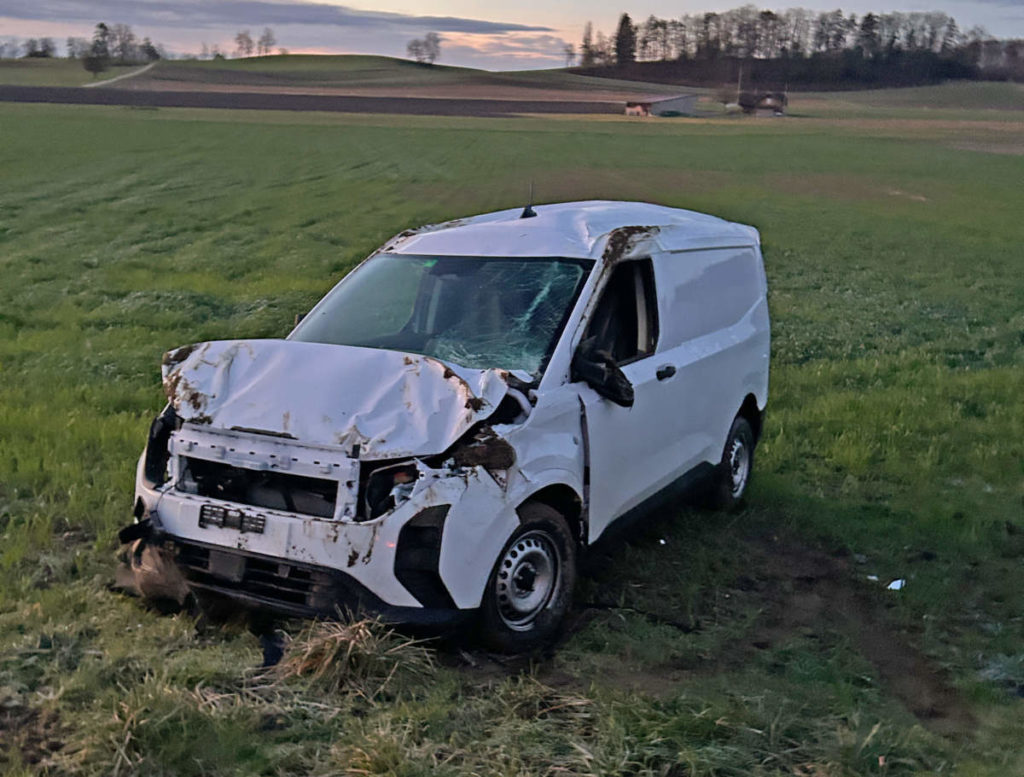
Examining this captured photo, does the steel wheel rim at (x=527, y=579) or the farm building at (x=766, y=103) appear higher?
the farm building at (x=766, y=103)

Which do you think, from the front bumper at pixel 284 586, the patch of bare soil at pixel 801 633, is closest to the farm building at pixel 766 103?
the patch of bare soil at pixel 801 633

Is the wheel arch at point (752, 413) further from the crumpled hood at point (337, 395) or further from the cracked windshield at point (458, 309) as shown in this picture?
the crumpled hood at point (337, 395)

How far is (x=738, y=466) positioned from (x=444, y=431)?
3448 millimetres

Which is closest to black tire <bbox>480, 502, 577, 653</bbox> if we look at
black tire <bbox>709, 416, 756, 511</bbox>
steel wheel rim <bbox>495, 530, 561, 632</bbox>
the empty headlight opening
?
steel wheel rim <bbox>495, 530, 561, 632</bbox>

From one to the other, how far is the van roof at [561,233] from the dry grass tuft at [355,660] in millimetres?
2329

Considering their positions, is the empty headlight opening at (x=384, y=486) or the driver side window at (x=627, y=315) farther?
the driver side window at (x=627, y=315)

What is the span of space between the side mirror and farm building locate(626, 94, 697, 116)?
271ft

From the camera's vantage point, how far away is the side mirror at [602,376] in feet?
17.5

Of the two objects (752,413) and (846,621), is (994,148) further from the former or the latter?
(846,621)

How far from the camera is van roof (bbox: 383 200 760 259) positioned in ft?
19.7

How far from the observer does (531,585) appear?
5082 millimetres

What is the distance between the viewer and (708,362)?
6.71m

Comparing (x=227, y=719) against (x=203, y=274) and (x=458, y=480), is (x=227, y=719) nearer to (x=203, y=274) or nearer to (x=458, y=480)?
(x=458, y=480)

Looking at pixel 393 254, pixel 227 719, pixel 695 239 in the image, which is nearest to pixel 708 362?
pixel 695 239
